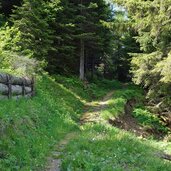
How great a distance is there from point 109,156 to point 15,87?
13.6ft

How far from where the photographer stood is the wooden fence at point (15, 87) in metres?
9.88

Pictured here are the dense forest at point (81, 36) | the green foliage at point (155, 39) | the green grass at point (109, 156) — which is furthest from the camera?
the dense forest at point (81, 36)

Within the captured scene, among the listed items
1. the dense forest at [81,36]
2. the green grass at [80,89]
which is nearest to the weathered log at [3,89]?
the dense forest at [81,36]

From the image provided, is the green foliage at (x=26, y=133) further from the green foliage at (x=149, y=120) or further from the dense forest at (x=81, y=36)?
the green foliage at (x=149, y=120)

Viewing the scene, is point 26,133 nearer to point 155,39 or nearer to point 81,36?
point 155,39

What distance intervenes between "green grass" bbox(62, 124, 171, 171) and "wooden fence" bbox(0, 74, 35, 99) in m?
2.37

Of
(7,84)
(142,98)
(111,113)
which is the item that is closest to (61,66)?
(142,98)

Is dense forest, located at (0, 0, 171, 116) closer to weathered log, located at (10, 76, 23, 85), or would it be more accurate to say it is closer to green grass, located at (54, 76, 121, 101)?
green grass, located at (54, 76, 121, 101)

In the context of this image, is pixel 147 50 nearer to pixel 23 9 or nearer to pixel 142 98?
pixel 142 98

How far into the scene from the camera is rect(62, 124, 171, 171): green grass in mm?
7463

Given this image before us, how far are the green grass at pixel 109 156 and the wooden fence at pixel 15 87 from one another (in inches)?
93.2

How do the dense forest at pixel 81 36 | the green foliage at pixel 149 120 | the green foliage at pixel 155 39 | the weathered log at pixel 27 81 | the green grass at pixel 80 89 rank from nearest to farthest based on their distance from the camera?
the weathered log at pixel 27 81 → the green foliage at pixel 155 39 → the dense forest at pixel 81 36 → the green foliage at pixel 149 120 → the green grass at pixel 80 89

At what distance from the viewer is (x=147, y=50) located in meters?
22.8

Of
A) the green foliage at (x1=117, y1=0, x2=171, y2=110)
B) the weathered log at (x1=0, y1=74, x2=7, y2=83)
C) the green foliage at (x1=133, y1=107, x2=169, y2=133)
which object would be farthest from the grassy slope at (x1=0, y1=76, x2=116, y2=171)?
the green foliage at (x1=133, y1=107, x2=169, y2=133)
